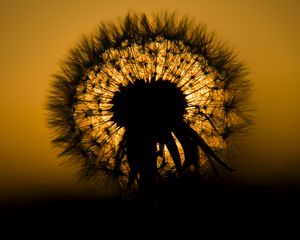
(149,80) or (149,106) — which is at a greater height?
(149,80)

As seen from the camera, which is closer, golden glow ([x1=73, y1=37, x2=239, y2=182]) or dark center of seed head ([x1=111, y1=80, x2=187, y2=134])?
dark center of seed head ([x1=111, y1=80, x2=187, y2=134])

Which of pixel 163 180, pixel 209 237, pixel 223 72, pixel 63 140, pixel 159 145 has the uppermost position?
pixel 223 72

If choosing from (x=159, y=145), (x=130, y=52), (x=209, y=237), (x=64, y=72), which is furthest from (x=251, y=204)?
(x=64, y=72)

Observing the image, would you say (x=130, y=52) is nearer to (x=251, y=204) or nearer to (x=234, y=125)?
(x=234, y=125)

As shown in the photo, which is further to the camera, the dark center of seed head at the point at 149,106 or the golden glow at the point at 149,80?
the golden glow at the point at 149,80
